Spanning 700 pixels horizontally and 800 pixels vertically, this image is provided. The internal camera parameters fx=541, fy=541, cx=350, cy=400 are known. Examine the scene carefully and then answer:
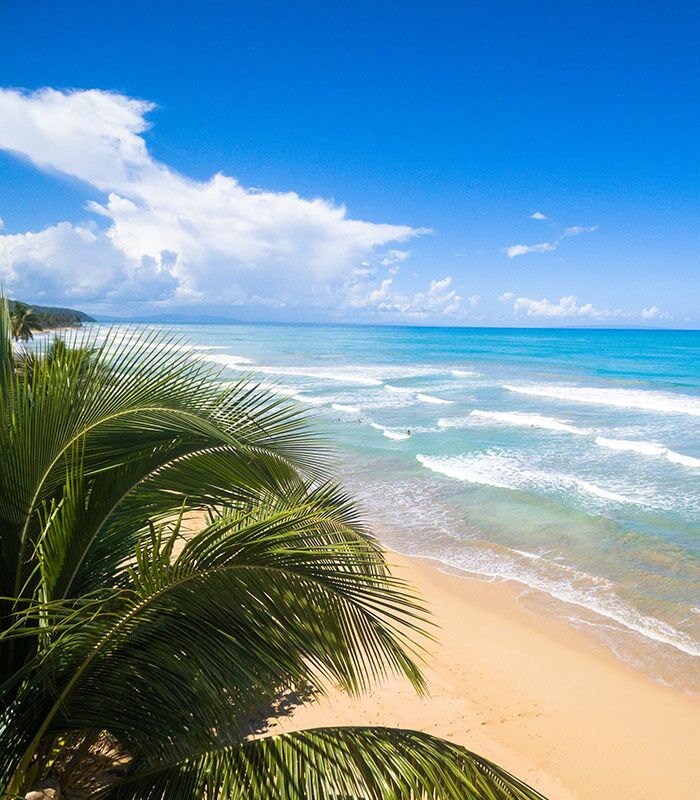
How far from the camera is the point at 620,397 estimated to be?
36.2 meters

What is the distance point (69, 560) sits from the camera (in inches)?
112

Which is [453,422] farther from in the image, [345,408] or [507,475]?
[507,475]

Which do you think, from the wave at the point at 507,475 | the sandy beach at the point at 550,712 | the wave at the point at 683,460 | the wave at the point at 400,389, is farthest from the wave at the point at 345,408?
the sandy beach at the point at 550,712

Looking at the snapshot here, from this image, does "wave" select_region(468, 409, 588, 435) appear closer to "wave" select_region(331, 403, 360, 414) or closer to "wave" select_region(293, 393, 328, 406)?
"wave" select_region(331, 403, 360, 414)

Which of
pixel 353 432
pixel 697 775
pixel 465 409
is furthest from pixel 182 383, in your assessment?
pixel 465 409

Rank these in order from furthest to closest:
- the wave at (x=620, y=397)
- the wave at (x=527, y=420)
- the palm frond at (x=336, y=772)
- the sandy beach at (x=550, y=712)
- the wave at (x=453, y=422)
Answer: the wave at (x=620, y=397) < the wave at (x=453, y=422) < the wave at (x=527, y=420) < the sandy beach at (x=550, y=712) < the palm frond at (x=336, y=772)

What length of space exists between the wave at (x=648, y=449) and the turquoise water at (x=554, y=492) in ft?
0.31

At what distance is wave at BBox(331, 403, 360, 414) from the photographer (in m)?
28.7

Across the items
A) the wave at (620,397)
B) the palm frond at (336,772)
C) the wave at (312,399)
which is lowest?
the wave at (312,399)

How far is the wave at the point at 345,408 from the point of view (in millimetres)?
28747

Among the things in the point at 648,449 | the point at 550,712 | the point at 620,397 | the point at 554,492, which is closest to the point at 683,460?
the point at 648,449

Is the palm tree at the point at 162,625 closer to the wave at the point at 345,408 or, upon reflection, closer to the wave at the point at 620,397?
the wave at the point at 345,408

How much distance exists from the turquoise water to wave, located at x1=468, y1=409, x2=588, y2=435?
10 cm

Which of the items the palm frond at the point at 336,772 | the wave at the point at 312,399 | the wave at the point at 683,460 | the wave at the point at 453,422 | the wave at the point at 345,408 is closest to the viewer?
the palm frond at the point at 336,772
